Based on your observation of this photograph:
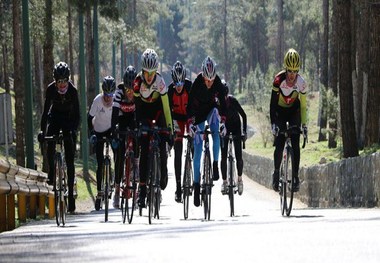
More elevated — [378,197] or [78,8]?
[78,8]

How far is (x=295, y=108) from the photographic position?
16.5 metres

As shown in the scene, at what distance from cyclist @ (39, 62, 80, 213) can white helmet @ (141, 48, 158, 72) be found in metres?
1.05

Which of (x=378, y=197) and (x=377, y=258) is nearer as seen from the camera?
(x=377, y=258)

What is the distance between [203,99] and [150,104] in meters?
0.87

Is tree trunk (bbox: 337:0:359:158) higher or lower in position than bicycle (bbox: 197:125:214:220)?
higher

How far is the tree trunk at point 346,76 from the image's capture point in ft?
95.4

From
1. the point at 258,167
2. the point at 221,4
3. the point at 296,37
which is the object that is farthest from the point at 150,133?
the point at 221,4

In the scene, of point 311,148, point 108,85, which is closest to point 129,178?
point 108,85

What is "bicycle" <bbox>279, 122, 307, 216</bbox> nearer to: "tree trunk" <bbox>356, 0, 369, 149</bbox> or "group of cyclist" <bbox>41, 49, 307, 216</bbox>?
"group of cyclist" <bbox>41, 49, 307, 216</bbox>

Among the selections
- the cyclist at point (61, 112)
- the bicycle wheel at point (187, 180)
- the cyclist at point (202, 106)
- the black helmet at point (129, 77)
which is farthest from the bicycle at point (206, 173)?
the cyclist at point (61, 112)

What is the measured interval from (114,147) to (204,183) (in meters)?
2.38

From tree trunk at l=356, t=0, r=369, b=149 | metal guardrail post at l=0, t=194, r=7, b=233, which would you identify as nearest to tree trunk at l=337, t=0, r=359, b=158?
tree trunk at l=356, t=0, r=369, b=149

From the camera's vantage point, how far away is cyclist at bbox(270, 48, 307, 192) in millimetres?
16250

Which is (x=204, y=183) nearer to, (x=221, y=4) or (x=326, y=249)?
(x=326, y=249)
